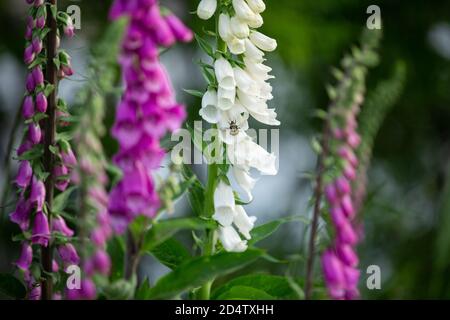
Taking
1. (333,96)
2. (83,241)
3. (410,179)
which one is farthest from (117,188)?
(410,179)

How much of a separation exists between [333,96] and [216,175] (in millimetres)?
578

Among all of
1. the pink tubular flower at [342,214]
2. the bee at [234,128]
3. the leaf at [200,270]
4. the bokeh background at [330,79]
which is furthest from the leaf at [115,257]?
the bokeh background at [330,79]

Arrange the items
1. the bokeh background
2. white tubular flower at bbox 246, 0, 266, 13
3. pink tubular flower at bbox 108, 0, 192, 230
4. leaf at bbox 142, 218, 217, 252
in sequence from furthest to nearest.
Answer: the bokeh background < white tubular flower at bbox 246, 0, 266, 13 < leaf at bbox 142, 218, 217, 252 < pink tubular flower at bbox 108, 0, 192, 230

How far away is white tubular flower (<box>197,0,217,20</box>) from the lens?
2035 millimetres

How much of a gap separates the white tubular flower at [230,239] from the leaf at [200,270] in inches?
12.3

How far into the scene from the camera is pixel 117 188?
1514 millimetres

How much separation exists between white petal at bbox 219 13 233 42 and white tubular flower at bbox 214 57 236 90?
0.05 meters

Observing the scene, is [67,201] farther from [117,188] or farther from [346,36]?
[346,36]

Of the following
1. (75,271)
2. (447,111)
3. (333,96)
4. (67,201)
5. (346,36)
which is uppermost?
(346,36)

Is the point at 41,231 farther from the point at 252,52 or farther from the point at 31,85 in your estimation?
the point at 252,52

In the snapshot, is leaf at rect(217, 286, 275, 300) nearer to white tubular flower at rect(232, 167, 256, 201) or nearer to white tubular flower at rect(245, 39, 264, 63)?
white tubular flower at rect(232, 167, 256, 201)

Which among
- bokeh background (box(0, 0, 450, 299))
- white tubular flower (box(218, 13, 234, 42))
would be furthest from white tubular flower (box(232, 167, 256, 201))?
bokeh background (box(0, 0, 450, 299))

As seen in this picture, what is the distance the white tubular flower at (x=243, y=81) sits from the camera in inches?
81.0

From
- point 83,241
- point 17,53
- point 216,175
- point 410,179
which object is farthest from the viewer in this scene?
point 410,179
